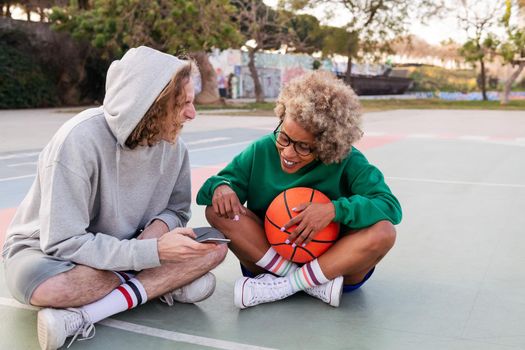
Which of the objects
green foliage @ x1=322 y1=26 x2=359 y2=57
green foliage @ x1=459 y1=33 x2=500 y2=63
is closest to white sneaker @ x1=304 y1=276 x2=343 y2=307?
green foliage @ x1=322 y1=26 x2=359 y2=57

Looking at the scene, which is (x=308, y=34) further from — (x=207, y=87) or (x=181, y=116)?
(x=181, y=116)

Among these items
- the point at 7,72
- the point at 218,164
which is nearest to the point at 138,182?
the point at 218,164

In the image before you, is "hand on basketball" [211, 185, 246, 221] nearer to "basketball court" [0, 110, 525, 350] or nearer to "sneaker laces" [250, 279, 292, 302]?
"sneaker laces" [250, 279, 292, 302]

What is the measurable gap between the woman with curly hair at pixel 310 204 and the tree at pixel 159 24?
59.2 ft

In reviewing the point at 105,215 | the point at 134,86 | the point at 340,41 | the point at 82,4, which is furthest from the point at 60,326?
the point at 340,41

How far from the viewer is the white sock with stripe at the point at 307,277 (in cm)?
313

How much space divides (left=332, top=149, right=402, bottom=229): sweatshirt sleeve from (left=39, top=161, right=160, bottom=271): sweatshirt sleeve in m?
0.89

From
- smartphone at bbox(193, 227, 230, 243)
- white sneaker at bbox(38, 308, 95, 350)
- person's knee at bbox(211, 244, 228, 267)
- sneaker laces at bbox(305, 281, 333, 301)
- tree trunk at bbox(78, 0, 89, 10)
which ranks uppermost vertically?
tree trunk at bbox(78, 0, 89, 10)

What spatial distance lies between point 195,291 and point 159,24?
18.6 m

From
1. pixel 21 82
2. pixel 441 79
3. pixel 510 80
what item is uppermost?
pixel 21 82

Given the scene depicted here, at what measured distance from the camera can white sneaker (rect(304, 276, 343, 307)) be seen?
3.13 m

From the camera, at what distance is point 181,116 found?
2795mm

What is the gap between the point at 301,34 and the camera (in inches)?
1575

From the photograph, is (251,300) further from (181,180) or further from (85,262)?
(85,262)
